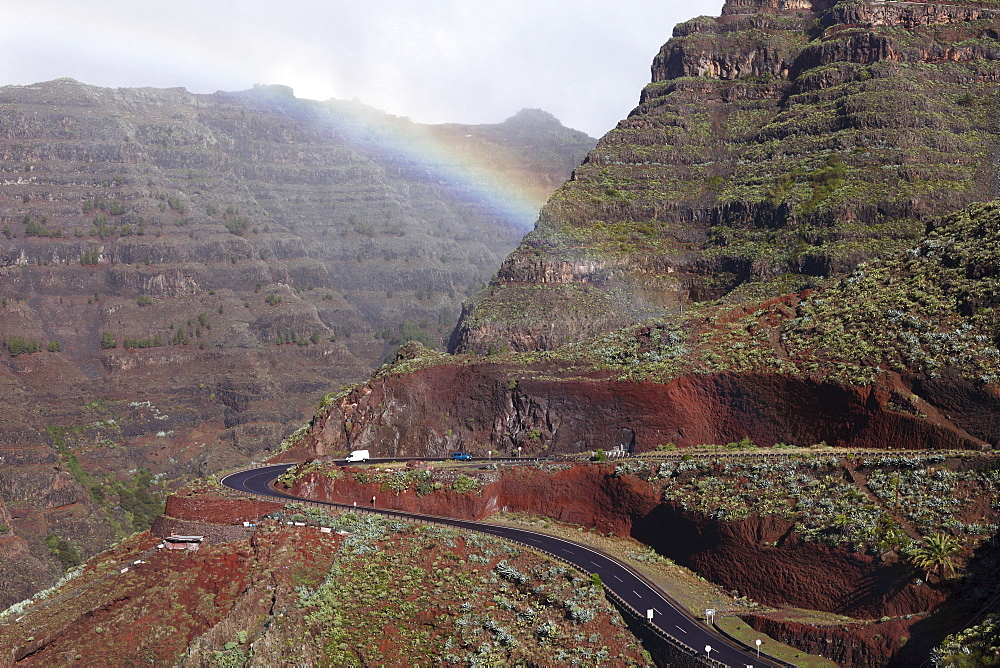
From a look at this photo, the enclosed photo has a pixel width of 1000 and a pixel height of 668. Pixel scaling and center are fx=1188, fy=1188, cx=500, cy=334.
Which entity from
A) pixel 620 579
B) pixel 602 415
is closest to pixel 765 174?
pixel 602 415

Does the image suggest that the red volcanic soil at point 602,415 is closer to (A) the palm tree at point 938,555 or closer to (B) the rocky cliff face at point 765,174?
(A) the palm tree at point 938,555

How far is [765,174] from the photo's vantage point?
120m

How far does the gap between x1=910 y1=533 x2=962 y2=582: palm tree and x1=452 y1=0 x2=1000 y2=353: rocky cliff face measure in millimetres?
52952

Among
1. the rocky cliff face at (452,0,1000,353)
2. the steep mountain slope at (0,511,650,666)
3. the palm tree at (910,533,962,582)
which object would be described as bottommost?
the steep mountain slope at (0,511,650,666)

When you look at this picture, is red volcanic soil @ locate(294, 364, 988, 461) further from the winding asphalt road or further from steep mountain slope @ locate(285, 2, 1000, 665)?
the winding asphalt road

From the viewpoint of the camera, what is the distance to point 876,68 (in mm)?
121750

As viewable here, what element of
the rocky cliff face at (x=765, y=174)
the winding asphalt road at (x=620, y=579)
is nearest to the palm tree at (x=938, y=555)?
the winding asphalt road at (x=620, y=579)

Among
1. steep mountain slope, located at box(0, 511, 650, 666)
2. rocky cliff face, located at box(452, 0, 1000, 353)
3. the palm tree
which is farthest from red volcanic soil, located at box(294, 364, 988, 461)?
rocky cliff face, located at box(452, 0, 1000, 353)

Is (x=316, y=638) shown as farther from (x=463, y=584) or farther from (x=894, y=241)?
(x=894, y=241)

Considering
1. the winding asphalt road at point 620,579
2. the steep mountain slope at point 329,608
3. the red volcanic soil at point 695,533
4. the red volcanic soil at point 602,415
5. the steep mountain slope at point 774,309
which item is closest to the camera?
the winding asphalt road at point 620,579

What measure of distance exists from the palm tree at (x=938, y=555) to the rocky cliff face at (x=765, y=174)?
2085 inches

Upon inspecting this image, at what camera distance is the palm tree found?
4925 cm

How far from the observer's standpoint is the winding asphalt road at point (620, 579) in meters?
49.7

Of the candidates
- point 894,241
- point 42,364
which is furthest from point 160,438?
point 894,241
